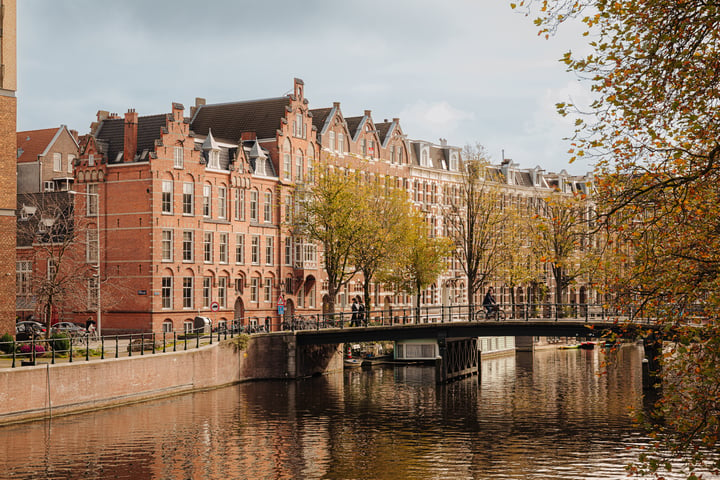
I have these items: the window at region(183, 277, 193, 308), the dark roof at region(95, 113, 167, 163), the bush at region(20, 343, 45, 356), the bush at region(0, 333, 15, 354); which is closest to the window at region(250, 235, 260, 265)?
the window at region(183, 277, 193, 308)

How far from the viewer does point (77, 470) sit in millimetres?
29109

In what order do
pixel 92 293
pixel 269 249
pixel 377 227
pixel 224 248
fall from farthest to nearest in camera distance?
pixel 269 249, pixel 224 248, pixel 377 227, pixel 92 293

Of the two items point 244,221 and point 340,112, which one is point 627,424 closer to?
point 244,221

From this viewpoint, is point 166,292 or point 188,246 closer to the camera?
point 166,292

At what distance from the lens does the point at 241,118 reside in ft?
245

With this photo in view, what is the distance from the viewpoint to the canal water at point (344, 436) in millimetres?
29656

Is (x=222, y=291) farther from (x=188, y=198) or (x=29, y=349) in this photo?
(x=29, y=349)

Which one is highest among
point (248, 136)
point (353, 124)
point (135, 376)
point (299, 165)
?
point (353, 124)

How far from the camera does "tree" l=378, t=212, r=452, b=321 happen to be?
233 ft

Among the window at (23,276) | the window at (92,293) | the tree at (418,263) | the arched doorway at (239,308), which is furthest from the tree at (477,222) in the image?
the window at (23,276)

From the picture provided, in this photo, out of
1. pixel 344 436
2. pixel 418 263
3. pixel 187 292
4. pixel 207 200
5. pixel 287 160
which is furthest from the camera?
pixel 287 160

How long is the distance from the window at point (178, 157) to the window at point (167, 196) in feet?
4.05

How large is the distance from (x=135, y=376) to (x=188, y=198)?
21208 millimetres

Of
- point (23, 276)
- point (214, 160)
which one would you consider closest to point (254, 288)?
point (214, 160)
